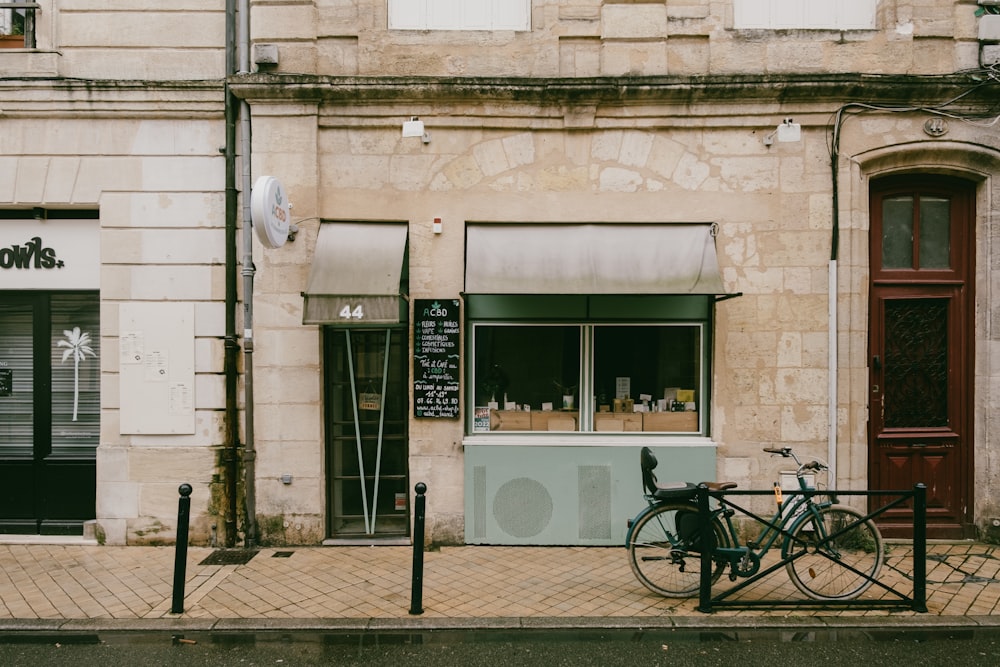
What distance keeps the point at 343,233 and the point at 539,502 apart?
3550mm

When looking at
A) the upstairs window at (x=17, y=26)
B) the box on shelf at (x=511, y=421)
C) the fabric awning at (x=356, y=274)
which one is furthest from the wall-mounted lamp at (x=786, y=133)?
the upstairs window at (x=17, y=26)

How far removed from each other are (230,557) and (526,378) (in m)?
3.57

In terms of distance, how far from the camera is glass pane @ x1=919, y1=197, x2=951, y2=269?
7.22 m

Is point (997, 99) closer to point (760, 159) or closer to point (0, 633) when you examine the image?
point (760, 159)

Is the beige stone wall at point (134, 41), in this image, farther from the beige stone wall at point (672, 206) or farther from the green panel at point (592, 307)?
the green panel at point (592, 307)

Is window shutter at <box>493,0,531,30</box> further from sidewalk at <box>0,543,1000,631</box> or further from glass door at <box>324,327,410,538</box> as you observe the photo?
sidewalk at <box>0,543,1000,631</box>

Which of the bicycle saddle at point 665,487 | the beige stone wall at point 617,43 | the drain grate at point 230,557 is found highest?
the beige stone wall at point 617,43

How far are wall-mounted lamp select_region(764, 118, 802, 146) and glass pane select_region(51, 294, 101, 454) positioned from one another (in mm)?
7651

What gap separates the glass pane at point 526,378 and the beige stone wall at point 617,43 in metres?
2.85

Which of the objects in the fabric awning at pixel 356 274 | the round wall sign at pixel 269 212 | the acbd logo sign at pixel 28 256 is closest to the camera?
the round wall sign at pixel 269 212

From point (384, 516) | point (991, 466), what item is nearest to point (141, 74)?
point (384, 516)

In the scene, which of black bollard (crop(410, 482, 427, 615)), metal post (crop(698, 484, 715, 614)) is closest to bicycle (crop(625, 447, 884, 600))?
metal post (crop(698, 484, 715, 614))

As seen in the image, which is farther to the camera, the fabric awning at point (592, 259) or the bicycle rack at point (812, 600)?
the fabric awning at point (592, 259)

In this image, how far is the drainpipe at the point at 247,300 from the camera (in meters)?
6.92
